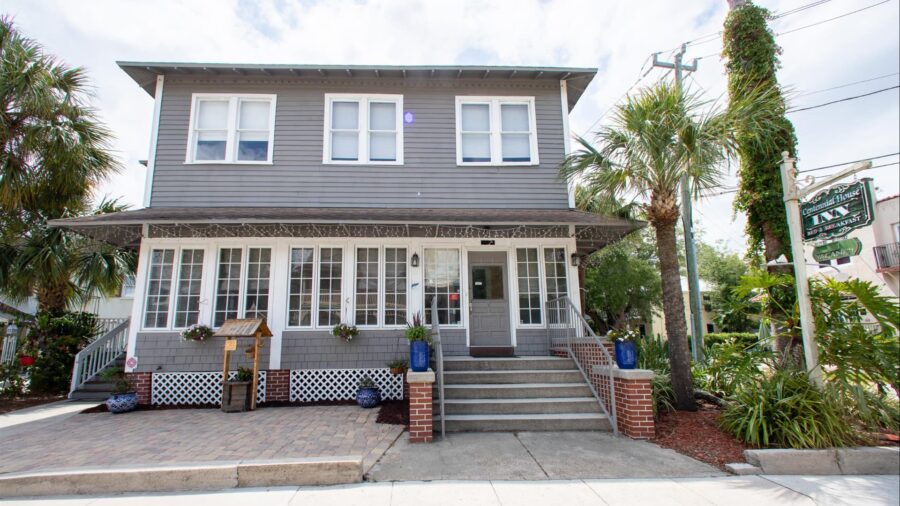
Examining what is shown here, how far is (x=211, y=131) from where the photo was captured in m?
9.12

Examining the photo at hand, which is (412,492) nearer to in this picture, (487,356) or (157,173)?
(487,356)

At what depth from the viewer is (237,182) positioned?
891cm

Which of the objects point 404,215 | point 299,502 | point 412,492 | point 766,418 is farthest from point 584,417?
point 404,215

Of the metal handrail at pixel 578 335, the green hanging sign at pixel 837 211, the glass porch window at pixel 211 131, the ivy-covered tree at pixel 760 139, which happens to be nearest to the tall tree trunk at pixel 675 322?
the metal handrail at pixel 578 335

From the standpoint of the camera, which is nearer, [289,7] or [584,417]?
[584,417]

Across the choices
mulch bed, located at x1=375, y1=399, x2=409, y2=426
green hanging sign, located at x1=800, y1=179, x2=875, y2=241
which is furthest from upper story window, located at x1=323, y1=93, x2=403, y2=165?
green hanging sign, located at x1=800, y1=179, x2=875, y2=241

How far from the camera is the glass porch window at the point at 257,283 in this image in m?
8.42

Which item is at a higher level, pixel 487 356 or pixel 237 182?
pixel 237 182

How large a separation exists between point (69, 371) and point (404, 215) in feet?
30.3

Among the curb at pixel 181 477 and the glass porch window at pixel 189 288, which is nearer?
the curb at pixel 181 477

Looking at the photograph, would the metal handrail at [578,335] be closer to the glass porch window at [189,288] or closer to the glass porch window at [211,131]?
the glass porch window at [189,288]

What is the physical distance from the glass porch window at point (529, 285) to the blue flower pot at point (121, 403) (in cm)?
743

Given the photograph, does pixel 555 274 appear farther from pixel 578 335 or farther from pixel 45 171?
pixel 45 171

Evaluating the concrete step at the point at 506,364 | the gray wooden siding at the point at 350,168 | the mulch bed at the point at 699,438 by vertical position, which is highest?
the gray wooden siding at the point at 350,168
